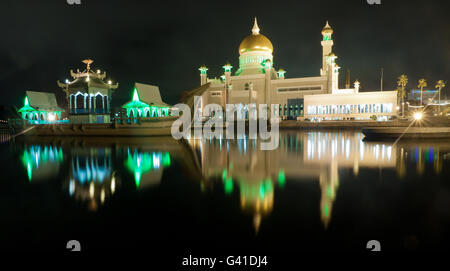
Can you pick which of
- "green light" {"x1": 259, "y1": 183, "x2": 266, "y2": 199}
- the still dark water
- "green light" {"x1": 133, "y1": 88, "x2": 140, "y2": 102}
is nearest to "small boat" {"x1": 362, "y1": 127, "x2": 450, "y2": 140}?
the still dark water

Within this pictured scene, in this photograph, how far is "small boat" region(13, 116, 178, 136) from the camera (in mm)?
27219

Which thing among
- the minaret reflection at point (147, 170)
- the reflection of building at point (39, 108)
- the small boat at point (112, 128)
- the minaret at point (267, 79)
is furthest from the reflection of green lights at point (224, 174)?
the minaret at point (267, 79)

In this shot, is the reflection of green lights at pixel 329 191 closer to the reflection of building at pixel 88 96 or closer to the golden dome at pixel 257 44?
the reflection of building at pixel 88 96

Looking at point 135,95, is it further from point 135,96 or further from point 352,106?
point 352,106

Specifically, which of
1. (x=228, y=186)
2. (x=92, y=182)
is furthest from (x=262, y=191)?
(x=92, y=182)

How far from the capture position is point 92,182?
8047 millimetres

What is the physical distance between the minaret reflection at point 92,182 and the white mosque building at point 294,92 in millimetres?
32639

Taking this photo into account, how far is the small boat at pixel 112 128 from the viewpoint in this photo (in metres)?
27.2

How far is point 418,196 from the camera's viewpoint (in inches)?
255

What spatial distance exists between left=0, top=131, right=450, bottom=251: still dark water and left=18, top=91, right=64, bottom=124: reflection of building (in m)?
33.9

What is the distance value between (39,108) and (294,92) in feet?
149

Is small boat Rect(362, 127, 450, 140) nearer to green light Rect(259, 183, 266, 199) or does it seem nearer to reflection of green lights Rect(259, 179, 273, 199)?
reflection of green lights Rect(259, 179, 273, 199)
